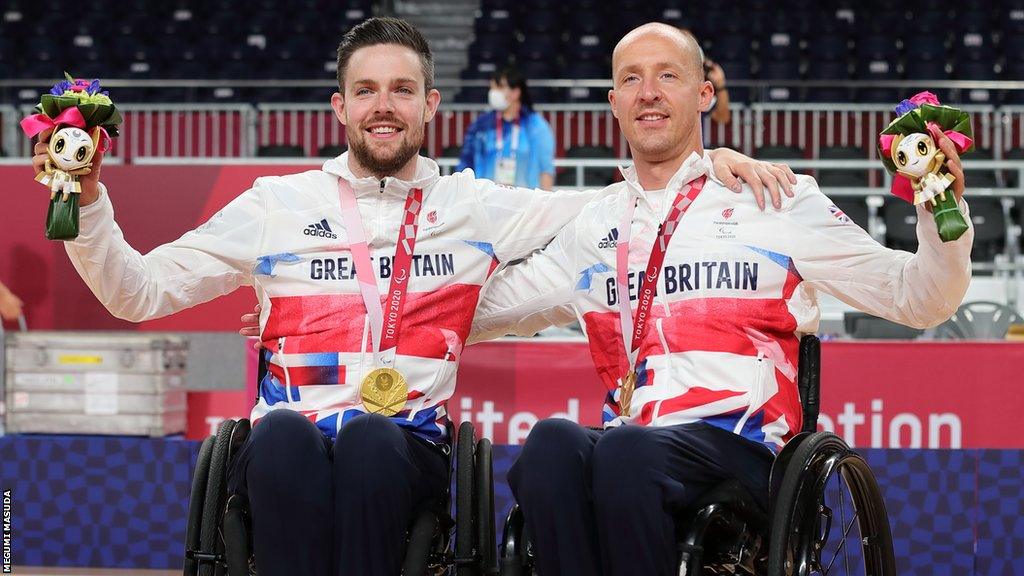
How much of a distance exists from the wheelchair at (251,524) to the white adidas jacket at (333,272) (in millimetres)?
273

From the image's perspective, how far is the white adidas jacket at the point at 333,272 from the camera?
9.31 feet

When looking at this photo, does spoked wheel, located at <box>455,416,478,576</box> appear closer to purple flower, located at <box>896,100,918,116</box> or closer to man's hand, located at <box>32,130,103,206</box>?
man's hand, located at <box>32,130,103,206</box>

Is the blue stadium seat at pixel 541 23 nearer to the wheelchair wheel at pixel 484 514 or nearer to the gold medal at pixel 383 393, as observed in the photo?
the gold medal at pixel 383 393

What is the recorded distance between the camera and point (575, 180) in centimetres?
1001

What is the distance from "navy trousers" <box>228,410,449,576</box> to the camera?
94.6 inches

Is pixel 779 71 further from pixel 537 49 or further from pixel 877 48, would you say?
pixel 537 49

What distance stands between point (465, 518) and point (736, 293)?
788 mm

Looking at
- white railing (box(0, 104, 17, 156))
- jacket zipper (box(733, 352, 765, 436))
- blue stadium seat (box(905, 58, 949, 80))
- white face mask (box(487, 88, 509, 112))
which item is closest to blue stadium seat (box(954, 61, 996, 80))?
blue stadium seat (box(905, 58, 949, 80))

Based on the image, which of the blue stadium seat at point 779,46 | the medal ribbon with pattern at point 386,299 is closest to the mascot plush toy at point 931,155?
the medal ribbon with pattern at point 386,299

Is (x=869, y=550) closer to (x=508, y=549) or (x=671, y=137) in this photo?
(x=508, y=549)

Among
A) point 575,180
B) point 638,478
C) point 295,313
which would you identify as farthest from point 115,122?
point 575,180

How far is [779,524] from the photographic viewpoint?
2.28 meters

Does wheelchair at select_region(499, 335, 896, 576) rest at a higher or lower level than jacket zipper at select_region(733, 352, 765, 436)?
lower

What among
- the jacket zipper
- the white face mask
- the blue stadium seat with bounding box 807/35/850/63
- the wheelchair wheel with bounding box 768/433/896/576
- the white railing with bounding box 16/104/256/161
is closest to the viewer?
the wheelchair wheel with bounding box 768/433/896/576
